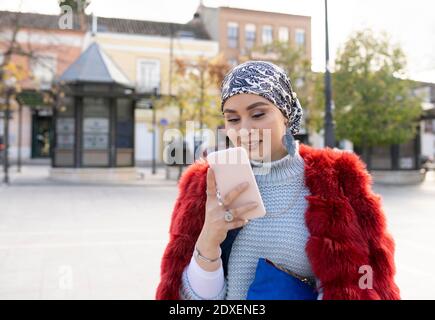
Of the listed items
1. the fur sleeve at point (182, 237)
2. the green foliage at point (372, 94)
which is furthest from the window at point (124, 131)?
the fur sleeve at point (182, 237)

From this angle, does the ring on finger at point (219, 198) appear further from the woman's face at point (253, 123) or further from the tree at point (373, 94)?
the tree at point (373, 94)

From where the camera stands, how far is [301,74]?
24.1 metres

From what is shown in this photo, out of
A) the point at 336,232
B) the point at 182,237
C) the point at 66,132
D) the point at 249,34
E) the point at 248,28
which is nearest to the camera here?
the point at 336,232

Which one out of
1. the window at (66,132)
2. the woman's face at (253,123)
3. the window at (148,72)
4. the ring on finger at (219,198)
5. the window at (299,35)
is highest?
the window at (299,35)

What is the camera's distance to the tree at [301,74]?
23.5 meters

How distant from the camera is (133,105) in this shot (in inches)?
787

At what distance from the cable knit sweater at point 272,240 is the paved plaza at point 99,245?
314 cm

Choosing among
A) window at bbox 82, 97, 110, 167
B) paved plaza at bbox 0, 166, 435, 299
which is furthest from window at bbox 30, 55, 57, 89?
paved plaza at bbox 0, 166, 435, 299

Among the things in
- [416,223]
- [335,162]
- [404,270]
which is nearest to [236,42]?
[416,223]

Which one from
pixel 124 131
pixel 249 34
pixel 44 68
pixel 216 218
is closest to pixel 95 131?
pixel 124 131

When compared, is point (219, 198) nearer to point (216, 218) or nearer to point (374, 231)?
point (216, 218)

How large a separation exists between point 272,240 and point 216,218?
0.25 meters

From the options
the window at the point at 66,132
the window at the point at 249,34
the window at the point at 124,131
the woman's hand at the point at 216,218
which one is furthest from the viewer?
the window at the point at 249,34
